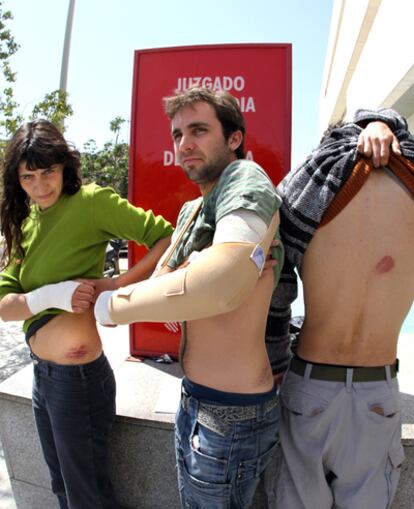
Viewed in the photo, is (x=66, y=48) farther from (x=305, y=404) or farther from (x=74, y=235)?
(x=305, y=404)

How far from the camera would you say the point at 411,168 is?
1.44 meters

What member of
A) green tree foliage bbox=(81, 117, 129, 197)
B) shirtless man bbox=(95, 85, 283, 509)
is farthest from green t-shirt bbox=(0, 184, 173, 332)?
green tree foliage bbox=(81, 117, 129, 197)

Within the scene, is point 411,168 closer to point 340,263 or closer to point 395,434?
point 340,263

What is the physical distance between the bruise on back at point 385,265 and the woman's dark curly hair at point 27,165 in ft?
4.36

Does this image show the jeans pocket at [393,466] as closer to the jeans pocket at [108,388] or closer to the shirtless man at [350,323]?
the shirtless man at [350,323]

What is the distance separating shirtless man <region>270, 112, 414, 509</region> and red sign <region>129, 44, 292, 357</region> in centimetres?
143

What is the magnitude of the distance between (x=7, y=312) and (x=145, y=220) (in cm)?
71

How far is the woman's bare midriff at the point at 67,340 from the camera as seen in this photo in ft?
6.13

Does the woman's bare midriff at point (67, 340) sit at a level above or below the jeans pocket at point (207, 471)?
above

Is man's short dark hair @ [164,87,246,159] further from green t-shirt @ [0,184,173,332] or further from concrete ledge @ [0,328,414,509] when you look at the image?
concrete ledge @ [0,328,414,509]

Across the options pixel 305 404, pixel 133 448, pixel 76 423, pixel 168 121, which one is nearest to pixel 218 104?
pixel 305 404

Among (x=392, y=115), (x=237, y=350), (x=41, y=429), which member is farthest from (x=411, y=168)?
(x=41, y=429)

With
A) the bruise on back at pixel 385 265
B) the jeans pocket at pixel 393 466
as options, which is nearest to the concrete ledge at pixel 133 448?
the jeans pocket at pixel 393 466

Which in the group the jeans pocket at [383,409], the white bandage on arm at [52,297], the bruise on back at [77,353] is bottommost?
the jeans pocket at [383,409]
